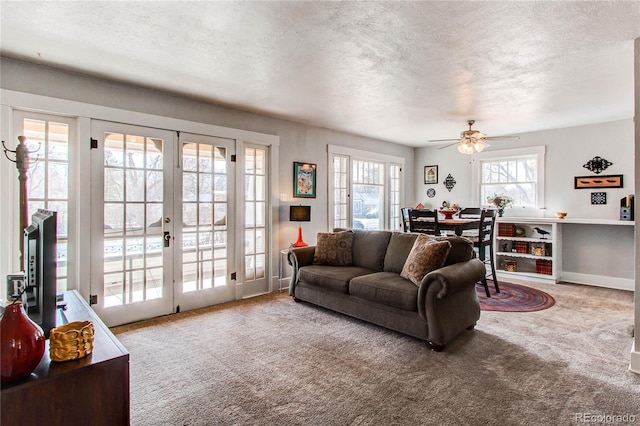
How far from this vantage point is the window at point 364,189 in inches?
225

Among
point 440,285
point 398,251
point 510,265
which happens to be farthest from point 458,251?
point 510,265

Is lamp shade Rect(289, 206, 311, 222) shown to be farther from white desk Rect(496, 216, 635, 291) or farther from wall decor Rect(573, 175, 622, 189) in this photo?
wall decor Rect(573, 175, 622, 189)

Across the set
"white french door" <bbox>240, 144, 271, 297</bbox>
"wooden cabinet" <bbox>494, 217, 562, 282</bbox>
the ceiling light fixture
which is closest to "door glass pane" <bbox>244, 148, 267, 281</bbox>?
"white french door" <bbox>240, 144, 271, 297</bbox>

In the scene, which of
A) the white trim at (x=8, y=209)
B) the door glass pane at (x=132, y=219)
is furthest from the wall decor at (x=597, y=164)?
the white trim at (x=8, y=209)

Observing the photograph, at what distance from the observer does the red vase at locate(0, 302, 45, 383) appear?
4.23 feet

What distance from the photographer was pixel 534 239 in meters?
5.41

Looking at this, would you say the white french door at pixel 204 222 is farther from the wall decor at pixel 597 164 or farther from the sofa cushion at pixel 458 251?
the wall decor at pixel 597 164

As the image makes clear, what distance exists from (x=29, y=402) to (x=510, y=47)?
3.49 meters

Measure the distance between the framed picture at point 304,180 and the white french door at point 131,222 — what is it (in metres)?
1.80

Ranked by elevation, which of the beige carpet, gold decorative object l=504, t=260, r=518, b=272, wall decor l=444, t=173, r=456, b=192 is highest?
wall decor l=444, t=173, r=456, b=192

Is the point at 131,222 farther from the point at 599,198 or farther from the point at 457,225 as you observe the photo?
the point at 599,198

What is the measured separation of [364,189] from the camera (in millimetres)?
6254

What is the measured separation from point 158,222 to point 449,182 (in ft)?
17.5

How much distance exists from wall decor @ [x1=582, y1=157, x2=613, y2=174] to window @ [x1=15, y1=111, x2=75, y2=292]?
670cm
